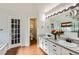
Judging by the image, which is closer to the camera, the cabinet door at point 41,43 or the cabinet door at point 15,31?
the cabinet door at point 41,43

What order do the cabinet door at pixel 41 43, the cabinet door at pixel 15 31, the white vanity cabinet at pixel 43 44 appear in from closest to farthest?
the white vanity cabinet at pixel 43 44
the cabinet door at pixel 41 43
the cabinet door at pixel 15 31

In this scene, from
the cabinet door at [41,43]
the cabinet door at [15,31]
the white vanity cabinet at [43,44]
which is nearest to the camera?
the white vanity cabinet at [43,44]

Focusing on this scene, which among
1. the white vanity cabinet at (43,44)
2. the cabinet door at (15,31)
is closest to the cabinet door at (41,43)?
the white vanity cabinet at (43,44)

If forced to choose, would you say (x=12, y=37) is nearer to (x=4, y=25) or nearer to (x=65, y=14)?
(x=4, y=25)

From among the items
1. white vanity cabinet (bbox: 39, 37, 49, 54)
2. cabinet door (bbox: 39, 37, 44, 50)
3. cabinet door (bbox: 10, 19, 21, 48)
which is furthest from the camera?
cabinet door (bbox: 10, 19, 21, 48)

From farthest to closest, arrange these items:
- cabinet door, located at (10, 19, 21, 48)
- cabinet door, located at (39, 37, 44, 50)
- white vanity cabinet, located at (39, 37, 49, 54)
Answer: cabinet door, located at (10, 19, 21, 48) < cabinet door, located at (39, 37, 44, 50) < white vanity cabinet, located at (39, 37, 49, 54)

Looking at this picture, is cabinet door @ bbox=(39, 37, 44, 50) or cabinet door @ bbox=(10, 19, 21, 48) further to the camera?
cabinet door @ bbox=(10, 19, 21, 48)

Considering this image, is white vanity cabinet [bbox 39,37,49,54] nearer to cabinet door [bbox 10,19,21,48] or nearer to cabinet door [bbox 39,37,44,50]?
cabinet door [bbox 39,37,44,50]

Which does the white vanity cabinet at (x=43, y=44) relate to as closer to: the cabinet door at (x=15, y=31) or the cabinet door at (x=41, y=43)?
the cabinet door at (x=41, y=43)

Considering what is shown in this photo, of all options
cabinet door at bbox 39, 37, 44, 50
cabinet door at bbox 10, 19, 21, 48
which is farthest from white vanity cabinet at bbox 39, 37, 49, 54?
cabinet door at bbox 10, 19, 21, 48

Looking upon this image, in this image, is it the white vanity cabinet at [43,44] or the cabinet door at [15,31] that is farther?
the cabinet door at [15,31]

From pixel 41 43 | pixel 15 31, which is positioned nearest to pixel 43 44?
pixel 41 43

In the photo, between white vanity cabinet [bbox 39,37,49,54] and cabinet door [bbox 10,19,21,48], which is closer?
white vanity cabinet [bbox 39,37,49,54]

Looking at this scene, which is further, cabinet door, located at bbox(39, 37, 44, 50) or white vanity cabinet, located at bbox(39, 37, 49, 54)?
cabinet door, located at bbox(39, 37, 44, 50)
